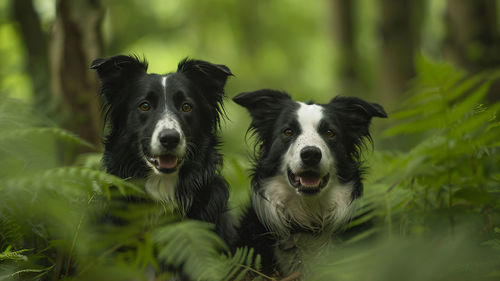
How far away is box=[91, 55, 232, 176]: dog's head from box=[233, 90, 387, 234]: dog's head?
0.39 meters

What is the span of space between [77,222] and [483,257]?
88.4 inches

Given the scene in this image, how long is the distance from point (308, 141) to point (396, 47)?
707 cm

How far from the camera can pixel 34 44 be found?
8055mm

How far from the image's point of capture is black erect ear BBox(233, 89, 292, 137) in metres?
4.35

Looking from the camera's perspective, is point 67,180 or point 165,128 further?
point 165,128

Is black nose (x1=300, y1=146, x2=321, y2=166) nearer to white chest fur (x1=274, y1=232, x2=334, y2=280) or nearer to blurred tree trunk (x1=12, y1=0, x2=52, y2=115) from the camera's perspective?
white chest fur (x1=274, y1=232, x2=334, y2=280)

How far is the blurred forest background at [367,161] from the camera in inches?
96.9

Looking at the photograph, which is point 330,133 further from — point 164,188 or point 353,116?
point 164,188

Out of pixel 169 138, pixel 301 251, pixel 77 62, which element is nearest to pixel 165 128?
pixel 169 138

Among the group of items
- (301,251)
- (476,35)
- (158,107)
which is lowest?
(301,251)

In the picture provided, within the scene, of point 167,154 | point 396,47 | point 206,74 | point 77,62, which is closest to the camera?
point 167,154

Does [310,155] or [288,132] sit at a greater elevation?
[288,132]

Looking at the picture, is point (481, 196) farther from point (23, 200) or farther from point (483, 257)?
point (23, 200)

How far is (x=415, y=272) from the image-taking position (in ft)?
5.73
